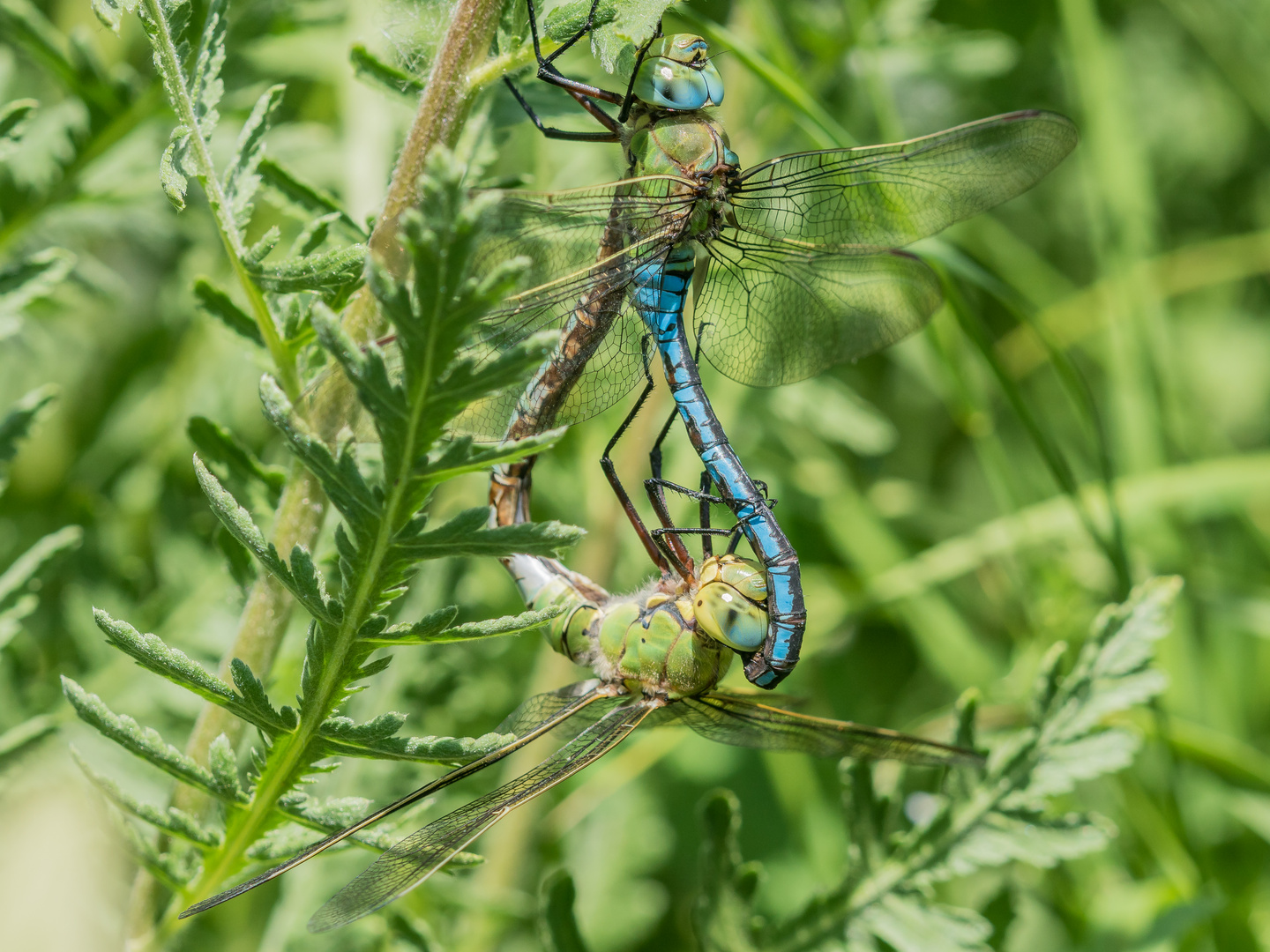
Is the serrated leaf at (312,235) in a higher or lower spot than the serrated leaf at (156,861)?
higher

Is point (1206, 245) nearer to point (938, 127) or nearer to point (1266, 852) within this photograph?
point (938, 127)

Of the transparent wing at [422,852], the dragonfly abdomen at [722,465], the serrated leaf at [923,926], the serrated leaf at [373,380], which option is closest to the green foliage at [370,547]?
the serrated leaf at [373,380]

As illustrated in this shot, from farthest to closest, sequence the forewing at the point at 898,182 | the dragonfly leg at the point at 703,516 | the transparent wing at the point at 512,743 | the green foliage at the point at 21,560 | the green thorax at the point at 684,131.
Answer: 1. the forewing at the point at 898,182
2. the dragonfly leg at the point at 703,516
3. the green thorax at the point at 684,131
4. the green foliage at the point at 21,560
5. the transparent wing at the point at 512,743

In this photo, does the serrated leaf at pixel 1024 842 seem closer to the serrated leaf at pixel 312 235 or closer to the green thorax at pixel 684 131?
the green thorax at pixel 684 131

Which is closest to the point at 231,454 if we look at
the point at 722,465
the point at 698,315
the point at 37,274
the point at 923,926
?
the point at 37,274

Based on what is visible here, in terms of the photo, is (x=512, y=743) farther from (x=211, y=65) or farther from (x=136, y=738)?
(x=211, y=65)

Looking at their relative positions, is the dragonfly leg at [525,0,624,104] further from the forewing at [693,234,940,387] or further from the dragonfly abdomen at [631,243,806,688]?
the forewing at [693,234,940,387]

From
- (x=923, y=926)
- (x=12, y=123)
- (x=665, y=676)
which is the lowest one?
(x=923, y=926)
